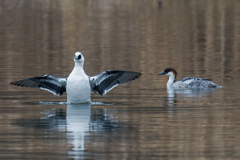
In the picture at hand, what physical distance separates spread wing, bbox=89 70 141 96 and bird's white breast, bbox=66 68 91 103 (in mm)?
464

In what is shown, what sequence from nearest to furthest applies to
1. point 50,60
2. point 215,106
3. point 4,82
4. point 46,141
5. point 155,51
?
point 46,141
point 215,106
point 4,82
point 50,60
point 155,51

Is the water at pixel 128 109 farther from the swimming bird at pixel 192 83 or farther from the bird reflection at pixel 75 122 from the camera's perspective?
the swimming bird at pixel 192 83

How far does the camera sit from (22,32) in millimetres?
44125

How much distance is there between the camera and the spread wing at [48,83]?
15.6 m

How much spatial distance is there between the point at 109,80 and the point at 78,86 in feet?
3.35

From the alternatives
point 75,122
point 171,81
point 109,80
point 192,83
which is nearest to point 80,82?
point 109,80

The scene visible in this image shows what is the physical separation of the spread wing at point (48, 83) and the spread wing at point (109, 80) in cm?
76

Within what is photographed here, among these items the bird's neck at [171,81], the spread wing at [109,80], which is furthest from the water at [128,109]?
the spread wing at [109,80]

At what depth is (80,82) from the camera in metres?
14.9

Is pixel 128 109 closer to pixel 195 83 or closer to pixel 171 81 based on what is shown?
pixel 195 83

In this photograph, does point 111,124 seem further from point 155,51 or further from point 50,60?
point 155,51

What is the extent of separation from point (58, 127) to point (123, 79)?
355 centimetres

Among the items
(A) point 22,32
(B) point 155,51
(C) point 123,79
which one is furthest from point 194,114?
(A) point 22,32

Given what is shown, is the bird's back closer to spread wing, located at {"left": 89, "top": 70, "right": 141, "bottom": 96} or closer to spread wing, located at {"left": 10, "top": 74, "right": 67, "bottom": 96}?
spread wing, located at {"left": 89, "top": 70, "right": 141, "bottom": 96}
